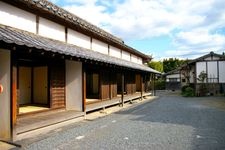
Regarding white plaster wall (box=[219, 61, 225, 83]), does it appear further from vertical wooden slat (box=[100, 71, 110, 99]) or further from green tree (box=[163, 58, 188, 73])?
green tree (box=[163, 58, 188, 73])

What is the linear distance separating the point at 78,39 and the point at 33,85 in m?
3.33

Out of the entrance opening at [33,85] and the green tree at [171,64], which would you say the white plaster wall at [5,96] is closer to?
the entrance opening at [33,85]

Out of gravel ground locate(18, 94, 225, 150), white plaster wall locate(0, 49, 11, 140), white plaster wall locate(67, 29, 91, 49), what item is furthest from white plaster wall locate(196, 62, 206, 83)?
white plaster wall locate(0, 49, 11, 140)

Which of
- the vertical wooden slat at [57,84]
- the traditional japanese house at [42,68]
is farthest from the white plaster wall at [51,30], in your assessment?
the vertical wooden slat at [57,84]

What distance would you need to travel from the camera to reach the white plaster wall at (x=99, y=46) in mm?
15102

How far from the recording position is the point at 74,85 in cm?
1086

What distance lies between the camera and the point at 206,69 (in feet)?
91.2

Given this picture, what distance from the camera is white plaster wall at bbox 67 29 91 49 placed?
40.6 feet

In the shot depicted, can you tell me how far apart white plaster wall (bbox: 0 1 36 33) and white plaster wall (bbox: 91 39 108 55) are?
5.56 meters

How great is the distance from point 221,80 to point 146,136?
75.6 feet

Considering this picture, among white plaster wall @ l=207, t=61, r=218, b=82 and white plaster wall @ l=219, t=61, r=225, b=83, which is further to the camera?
white plaster wall @ l=207, t=61, r=218, b=82

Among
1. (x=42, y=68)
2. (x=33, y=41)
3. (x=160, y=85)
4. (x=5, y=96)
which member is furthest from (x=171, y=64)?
(x=5, y=96)

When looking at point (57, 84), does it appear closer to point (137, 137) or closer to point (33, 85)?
point (33, 85)

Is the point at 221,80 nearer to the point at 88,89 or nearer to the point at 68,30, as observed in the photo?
the point at 88,89
